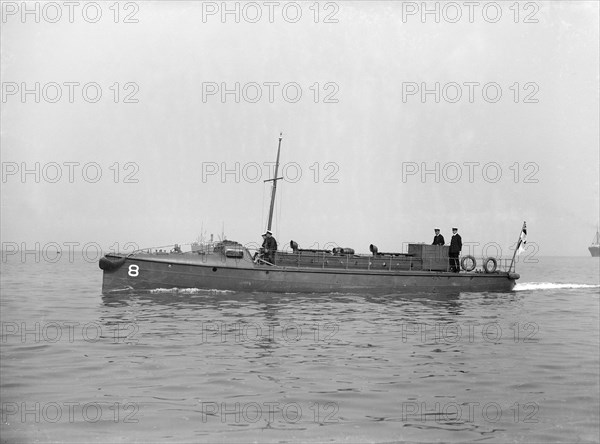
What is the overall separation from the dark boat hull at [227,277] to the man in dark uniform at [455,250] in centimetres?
396

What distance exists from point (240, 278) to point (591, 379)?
18.7m

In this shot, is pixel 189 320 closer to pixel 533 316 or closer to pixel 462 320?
pixel 462 320

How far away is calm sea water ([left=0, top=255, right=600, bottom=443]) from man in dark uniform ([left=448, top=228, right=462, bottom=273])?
35.3 ft

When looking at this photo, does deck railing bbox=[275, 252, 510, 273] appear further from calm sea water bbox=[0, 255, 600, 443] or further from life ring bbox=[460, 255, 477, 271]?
calm sea water bbox=[0, 255, 600, 443]

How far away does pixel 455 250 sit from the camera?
32.3m

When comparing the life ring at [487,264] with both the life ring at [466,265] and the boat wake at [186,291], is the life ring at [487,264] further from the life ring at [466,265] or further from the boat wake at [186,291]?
the boat wake at [186,291]

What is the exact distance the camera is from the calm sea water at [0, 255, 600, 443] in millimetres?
8203

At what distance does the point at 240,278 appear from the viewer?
28.2m

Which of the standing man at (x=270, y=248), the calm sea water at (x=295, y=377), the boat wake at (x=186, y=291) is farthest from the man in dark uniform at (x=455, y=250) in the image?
the boat wake at (x=186, y=291)

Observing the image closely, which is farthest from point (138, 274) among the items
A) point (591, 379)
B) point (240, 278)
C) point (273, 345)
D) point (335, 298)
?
point (591, 379)

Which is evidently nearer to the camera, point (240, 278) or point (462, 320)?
point (462, 320)

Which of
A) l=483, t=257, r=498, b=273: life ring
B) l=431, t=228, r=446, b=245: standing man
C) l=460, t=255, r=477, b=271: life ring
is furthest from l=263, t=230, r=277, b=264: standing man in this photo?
l=483, t=257, r=498, b=273: life ring

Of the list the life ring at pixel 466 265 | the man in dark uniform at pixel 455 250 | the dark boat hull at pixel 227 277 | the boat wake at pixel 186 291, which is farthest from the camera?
the life ring at pixel 466 265

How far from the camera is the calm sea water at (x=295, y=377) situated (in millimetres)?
8203
